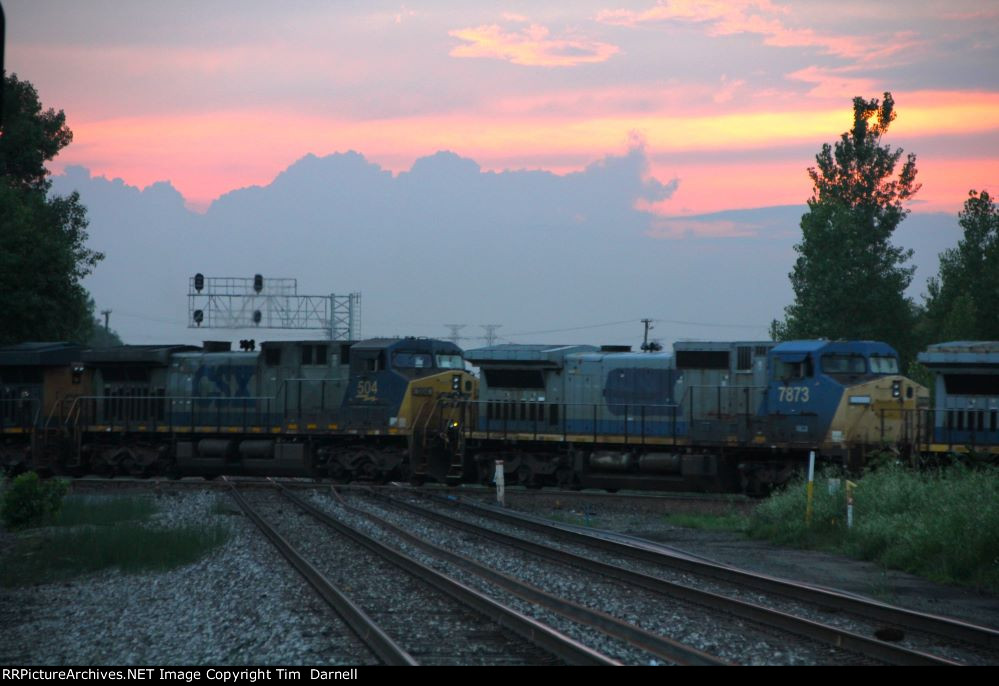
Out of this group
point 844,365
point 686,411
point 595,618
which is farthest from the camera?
point 686,411

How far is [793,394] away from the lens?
25.1 metres

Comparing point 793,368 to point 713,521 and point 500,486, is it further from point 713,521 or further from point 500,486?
point 500,486

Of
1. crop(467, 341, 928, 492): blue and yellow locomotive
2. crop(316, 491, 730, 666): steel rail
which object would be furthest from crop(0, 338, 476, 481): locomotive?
crop(316, 491, 730, 666): steel rail

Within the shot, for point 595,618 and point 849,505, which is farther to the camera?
point 849,505

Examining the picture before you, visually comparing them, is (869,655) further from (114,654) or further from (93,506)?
(93,506)

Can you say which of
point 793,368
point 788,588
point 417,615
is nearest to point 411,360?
point 793,368

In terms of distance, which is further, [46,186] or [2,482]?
[46,186]

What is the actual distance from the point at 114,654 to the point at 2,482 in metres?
18.3

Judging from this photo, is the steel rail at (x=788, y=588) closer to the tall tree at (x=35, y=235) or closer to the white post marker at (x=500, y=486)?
the white post marker at (x=500, y=486)

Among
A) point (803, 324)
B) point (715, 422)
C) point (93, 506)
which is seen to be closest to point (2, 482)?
point (93, 506)

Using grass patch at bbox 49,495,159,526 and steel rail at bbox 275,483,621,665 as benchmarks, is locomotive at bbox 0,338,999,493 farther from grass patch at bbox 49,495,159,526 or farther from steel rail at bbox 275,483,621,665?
steel rail at bbox 275,483,621,665

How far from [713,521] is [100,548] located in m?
11.8

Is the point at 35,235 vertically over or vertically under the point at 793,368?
over
